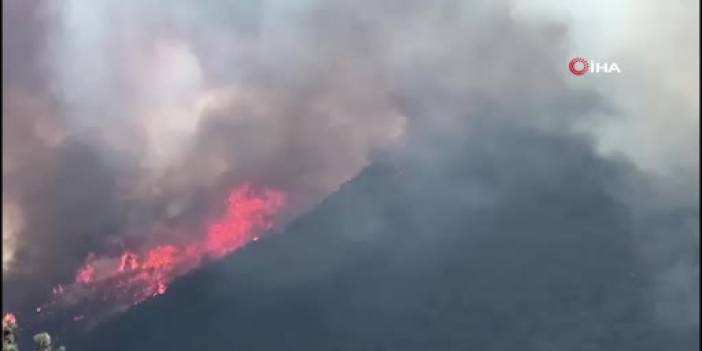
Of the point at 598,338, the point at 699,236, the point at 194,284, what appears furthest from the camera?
the point at 598,338

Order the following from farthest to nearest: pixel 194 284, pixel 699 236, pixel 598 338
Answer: pixel 598 338 < pixel 194 284 < pixel 699 236

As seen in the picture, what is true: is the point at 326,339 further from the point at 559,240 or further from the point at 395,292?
the point at 559,240

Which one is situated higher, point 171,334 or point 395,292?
point 395,292

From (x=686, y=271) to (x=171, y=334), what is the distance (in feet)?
353

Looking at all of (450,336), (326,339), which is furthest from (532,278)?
(326,339)

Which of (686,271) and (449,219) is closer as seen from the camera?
(686,271)

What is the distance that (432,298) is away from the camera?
590 ft

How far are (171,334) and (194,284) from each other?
1361 cm

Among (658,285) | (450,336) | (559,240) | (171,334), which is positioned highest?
(559,240)

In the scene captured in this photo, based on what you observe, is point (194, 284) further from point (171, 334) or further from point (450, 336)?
point (450, 336)

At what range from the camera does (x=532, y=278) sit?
7156 inches

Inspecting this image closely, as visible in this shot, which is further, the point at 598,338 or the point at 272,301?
the point at 598,338

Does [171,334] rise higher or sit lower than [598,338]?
lower

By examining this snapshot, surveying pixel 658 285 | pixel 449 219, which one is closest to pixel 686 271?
pixel 658 285
